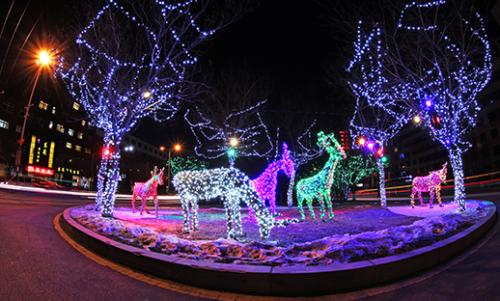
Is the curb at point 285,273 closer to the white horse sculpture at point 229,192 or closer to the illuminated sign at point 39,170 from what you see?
the white horse sculpture at point 229,192

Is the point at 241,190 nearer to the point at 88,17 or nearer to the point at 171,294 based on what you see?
the point at 171,294

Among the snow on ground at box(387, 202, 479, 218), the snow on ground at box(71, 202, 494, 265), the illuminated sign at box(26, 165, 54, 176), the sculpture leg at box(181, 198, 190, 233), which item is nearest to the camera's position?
the snow on ground at box(71, 202, 494, 265)

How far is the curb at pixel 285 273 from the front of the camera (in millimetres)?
4699

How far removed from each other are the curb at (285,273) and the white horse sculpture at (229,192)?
268cm

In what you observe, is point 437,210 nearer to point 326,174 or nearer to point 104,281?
point 326,174

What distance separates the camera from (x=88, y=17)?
43.2 feet

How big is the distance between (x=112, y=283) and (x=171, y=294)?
1.02m

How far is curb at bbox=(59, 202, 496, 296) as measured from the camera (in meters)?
4.70

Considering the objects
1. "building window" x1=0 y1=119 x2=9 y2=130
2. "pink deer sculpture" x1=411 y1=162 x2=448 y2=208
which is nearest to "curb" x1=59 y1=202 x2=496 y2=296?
"pink deer sculpture" x1=411 y1=162 x2=448 y2=208

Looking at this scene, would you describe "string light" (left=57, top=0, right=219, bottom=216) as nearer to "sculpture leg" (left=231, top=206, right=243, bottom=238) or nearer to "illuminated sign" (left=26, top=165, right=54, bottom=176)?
"sculpture leg" (left=231, top=206, right=243, bottom=238)

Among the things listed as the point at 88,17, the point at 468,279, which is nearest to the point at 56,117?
the point at 88,17

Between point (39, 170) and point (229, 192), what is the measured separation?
75376mm

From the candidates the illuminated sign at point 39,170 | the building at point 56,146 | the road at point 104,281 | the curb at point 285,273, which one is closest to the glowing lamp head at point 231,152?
the road at point 104,281

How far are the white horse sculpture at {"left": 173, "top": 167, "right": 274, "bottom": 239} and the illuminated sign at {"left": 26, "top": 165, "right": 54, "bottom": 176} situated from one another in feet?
219
